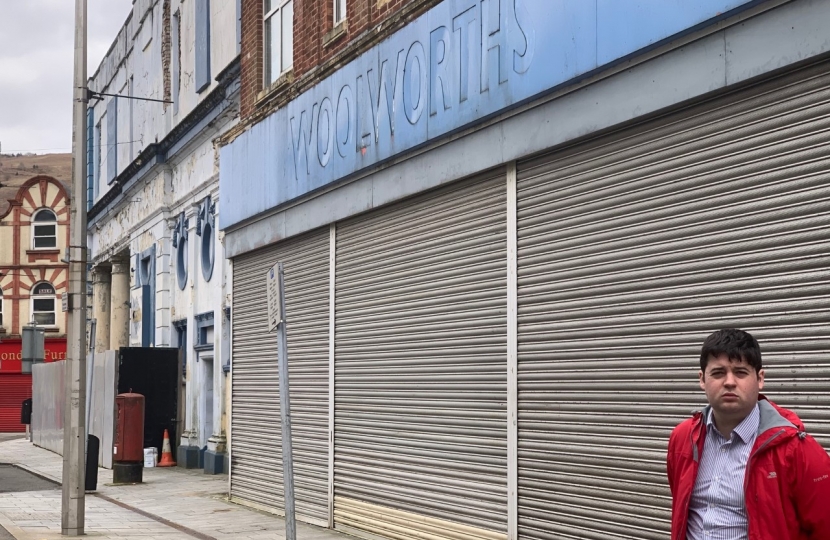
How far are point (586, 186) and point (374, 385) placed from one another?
4.52m

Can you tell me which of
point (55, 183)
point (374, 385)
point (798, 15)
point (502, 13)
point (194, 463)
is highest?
point (55, 183)

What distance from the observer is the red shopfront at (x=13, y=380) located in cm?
5156

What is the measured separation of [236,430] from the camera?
1727 centimetres

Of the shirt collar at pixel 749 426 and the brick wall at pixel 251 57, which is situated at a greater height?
the brick wall at pixel 251 57

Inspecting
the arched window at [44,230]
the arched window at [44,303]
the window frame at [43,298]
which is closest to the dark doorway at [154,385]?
the window frame at [43,298]

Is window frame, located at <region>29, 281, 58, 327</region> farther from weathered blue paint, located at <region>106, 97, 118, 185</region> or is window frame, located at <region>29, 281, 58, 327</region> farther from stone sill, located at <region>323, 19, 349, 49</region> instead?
stone sill, located at <region>323, 19, 349, 49</region>

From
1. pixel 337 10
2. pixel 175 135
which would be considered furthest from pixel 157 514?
pixel 175 135

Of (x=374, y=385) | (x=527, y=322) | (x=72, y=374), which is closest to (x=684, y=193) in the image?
(x=527, y=322)

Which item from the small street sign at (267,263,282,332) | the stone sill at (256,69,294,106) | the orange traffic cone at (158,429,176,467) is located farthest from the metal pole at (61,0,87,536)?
the orange traffic cone at (158,429,176,467)

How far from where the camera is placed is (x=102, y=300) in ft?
126

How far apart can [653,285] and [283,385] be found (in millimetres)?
2600

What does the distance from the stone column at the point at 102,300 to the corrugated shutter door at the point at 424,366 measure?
26.0m

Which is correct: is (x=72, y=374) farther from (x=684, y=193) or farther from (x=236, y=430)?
(x=684, y=193)

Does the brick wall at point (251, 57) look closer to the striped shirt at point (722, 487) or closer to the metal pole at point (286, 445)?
the metal pole at point (286, 445)
